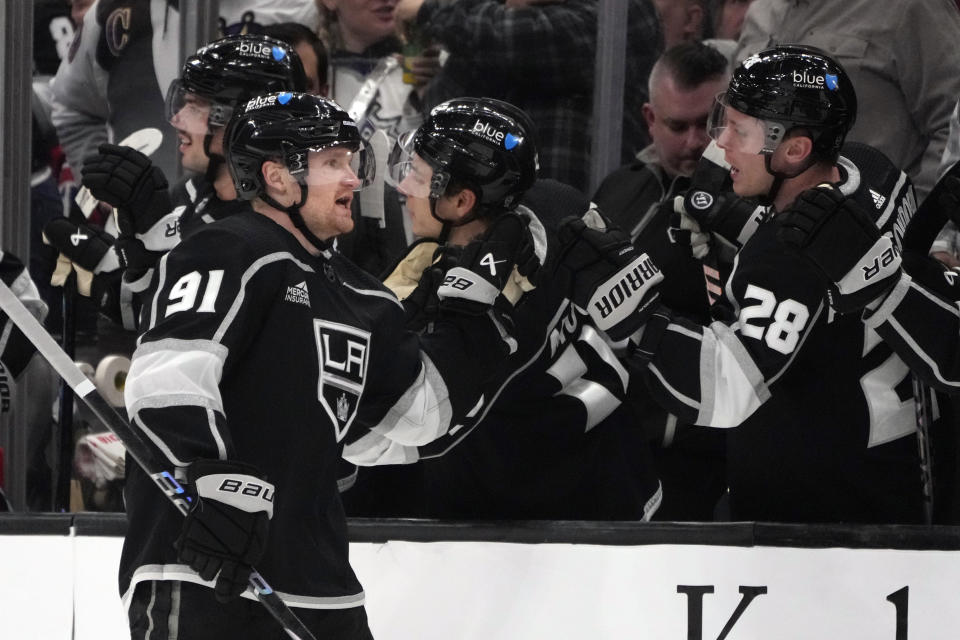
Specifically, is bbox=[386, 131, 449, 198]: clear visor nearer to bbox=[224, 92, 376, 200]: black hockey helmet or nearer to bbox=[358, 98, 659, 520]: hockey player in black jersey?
bbox=[358, 98, 659, 520]: hockey player in black jersey

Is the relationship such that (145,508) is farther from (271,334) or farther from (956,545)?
(956,545)

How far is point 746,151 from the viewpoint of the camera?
3279mm

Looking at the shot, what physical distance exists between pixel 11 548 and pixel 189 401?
46.7 inches

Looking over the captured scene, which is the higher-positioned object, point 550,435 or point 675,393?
point 675,393

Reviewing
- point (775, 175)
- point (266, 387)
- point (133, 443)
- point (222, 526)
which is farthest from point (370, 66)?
point (222, 526)

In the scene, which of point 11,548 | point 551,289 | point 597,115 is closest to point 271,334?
point 551,289

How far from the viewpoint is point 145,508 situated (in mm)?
2686

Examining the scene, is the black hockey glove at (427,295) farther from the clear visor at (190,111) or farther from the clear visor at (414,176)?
the clear visor at (190,111)

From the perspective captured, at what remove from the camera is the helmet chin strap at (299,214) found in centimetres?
285

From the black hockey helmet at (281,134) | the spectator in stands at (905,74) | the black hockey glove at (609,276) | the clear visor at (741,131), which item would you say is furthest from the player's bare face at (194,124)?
the spectator in stands at (905,74)

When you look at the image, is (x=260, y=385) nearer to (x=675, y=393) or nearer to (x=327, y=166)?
(x=327, y=166)

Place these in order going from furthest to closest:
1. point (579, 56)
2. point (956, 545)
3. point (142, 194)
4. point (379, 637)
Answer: point (579, 56), point (142, 194), point (379, 637), point (956, 545)

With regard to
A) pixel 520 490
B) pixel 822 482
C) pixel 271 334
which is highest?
pixel 271 334

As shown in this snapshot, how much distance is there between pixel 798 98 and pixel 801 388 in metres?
0.61
